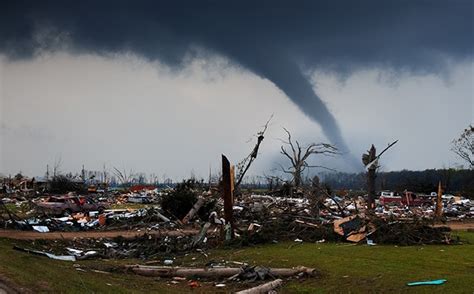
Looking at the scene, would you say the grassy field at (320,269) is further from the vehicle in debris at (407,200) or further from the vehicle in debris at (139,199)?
the vehicle in debris at (139,199)

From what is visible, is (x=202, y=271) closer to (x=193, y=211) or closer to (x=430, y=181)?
(x=193, y=211)

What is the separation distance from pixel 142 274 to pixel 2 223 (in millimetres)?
11775

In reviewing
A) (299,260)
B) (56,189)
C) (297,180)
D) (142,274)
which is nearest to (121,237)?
(142,274)

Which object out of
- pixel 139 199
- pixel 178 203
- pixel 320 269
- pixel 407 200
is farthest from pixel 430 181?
pixel 320 269

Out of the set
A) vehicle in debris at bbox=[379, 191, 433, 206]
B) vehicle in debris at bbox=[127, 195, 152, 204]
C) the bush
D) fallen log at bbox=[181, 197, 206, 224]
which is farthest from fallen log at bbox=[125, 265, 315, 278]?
vehicle in debris at bbox=[127, 195, 152, 204]

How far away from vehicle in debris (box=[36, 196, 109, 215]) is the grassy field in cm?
1389

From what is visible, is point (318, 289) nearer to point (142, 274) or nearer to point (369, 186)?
point (142, 274)

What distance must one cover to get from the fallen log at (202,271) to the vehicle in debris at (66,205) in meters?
18.6

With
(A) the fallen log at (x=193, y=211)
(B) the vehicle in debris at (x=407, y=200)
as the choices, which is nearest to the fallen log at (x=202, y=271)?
(A) the fallen log at (x=193, y=211)

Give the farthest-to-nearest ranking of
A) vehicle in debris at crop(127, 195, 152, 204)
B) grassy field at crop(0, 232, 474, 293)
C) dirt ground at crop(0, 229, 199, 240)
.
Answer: vehicle in debris at crop(127, 195, 152, 204) → dirt ground at crop(0, 229, 199, 240) → grassy field at crop(0, 232, 474, 293)

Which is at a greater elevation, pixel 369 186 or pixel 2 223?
pixel 369 186

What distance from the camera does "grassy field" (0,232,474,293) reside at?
390 inches

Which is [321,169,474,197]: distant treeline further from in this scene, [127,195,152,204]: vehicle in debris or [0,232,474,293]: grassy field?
[0,232,474,293]: grassy field

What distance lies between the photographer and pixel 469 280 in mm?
10289
